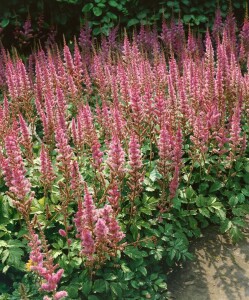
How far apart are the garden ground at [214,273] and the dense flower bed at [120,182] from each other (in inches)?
6.7

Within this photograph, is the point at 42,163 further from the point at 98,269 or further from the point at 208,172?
the point at 208,172

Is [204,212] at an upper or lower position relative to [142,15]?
lower

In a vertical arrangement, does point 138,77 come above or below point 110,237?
above

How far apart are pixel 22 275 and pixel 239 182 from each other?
2.20m

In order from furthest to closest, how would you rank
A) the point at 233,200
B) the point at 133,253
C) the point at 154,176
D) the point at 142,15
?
1. the point at 142,15
2. the point at 233,200
3. the point at 154,176
4. the point at 133,253

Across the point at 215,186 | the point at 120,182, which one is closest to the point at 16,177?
the point at 120,182

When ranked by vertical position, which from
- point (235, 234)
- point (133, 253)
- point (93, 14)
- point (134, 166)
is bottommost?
point (235, 234)

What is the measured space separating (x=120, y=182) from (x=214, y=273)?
1.20m

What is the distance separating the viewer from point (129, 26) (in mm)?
7457

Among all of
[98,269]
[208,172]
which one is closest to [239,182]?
[208,172]

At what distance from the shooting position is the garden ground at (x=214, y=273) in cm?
407

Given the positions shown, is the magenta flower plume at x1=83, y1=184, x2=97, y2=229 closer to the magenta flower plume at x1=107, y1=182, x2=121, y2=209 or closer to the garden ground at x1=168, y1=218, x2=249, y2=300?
the magenta flower plume at x1=107, y1=182, x2=121, y2=209

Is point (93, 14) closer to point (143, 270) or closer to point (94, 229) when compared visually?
point (143, 270)

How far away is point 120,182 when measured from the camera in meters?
3.89
